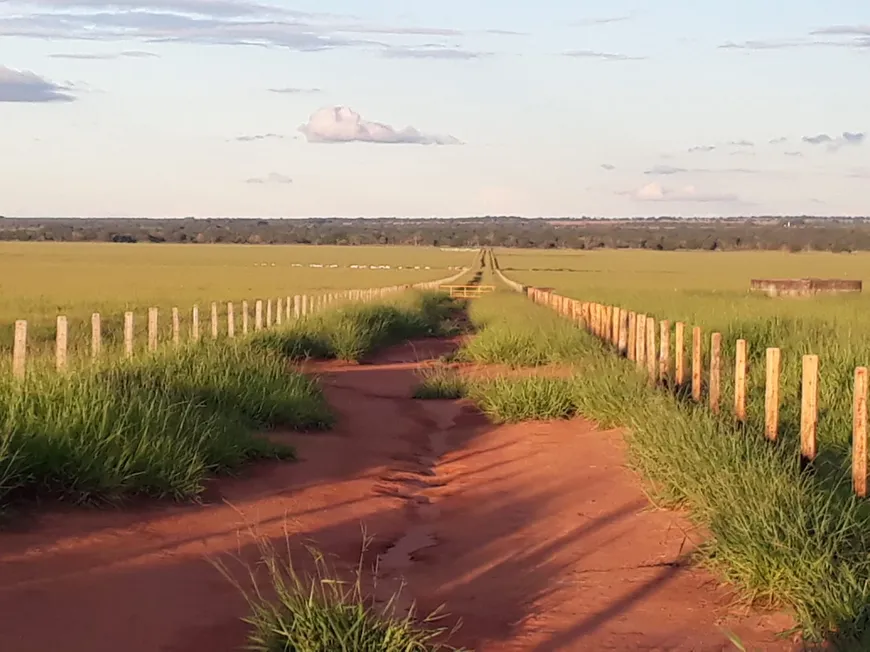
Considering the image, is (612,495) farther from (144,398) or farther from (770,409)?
(144,398)

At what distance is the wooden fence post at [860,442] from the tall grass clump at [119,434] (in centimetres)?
439

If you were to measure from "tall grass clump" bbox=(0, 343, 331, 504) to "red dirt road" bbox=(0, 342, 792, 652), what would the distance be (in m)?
0.25

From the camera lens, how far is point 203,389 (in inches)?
461

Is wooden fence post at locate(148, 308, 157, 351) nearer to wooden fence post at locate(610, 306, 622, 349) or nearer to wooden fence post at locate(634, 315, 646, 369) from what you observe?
wooden fence post at locate(634, 315, 646, 369)

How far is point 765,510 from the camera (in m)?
6.95

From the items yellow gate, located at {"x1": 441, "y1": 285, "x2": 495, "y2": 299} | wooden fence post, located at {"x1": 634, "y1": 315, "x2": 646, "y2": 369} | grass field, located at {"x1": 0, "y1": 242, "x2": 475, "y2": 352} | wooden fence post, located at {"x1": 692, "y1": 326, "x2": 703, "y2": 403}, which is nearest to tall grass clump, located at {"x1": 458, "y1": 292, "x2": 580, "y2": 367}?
wooden fence post, located at {"x1": 634, "y1": 315, "x2": 646, "y2": 369}

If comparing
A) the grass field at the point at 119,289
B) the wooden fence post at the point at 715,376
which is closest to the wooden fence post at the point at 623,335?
the wooden fence post at the point at 715,376

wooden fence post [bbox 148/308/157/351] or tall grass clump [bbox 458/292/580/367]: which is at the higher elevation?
wooden fence post [bbox 148/308/157/351]

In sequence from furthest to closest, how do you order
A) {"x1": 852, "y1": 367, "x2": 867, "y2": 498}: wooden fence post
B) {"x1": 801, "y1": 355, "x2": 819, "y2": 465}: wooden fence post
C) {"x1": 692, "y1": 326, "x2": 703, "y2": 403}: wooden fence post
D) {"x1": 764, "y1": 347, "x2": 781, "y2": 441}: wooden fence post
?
{"x1": 692, "y1": 326, "x2": 703, "y2": 403}: wooden fence post → {"x1": 764, "y1": 347, "x2": 781, "y2": 441}: wooden fence post → {"x1": 801, "y1": 355, "x2": 819, "y2": 465}: wooden fence post → {"x1": 852, "y1": 367, "x2": 867, "y2": 498}: wooden fence post

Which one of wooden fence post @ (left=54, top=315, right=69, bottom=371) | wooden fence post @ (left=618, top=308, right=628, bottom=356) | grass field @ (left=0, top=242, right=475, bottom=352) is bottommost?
grass field @ (left=0, top=242, right=475, bottom=352)

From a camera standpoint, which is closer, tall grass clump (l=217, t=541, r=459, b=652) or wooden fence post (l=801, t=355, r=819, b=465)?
tall grass clump (l=217, t=541, r=459, b=652)

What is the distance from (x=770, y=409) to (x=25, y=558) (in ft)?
18.5

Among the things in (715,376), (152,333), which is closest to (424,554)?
(715,376)

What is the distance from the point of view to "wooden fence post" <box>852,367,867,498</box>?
7.95 m
